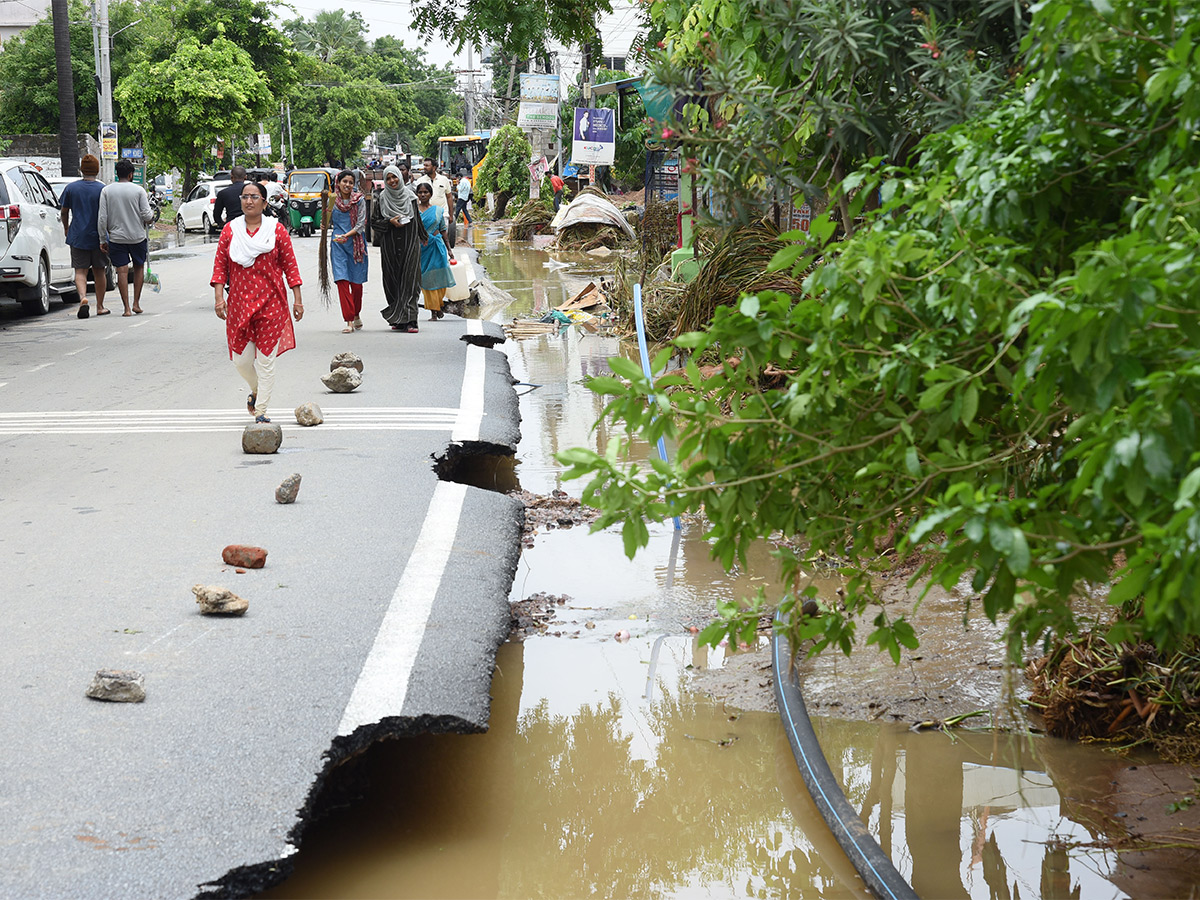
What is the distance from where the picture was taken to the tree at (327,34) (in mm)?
101500

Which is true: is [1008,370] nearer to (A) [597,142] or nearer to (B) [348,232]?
(B) [348,232]

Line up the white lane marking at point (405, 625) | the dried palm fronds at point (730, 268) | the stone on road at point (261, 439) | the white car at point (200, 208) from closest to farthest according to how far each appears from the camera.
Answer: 1. the white lane marking at point (405, 625)
2. the stone on road at point (261, 439)
3. the dried palm fronds at point (730, 268)
4. the white car at point (200, 208)

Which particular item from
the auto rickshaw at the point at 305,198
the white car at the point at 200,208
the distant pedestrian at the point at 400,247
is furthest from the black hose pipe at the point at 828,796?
the white car at the point at 200,208

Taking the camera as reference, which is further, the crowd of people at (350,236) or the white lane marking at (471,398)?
the crowd of people at (350,236)

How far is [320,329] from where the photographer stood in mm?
15062

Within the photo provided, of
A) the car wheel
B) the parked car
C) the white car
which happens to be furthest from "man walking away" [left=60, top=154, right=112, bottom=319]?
the white car

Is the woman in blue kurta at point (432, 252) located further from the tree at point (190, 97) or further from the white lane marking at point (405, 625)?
the tree at point (190, 97)

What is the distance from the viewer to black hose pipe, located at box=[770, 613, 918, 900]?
3548 mm

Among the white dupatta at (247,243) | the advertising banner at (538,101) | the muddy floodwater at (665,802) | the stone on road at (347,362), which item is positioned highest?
the advertising banner at (538,101)

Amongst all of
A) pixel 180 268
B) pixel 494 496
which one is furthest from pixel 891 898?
pixel 180 268

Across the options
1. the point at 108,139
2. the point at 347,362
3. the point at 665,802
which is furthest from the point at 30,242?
the point at 665,802

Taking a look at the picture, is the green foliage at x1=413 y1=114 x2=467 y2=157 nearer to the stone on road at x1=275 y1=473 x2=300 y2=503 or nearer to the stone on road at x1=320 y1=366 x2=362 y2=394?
the stone on road at x1=320 y1=366 x2=362 y2=394

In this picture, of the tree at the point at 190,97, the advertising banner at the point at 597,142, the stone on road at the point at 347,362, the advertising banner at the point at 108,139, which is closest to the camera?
the stone on road at the point at 347,362

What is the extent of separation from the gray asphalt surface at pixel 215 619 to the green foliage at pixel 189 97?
28.5m
